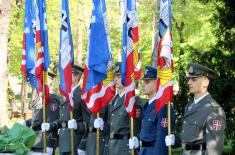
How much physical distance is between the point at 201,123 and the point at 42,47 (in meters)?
4.17

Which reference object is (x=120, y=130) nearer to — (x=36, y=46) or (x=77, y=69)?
(x=77, y=69)

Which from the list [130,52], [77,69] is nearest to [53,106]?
[77,69]

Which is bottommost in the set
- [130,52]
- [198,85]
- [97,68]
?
[198,85]

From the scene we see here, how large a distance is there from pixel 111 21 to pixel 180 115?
25119mm

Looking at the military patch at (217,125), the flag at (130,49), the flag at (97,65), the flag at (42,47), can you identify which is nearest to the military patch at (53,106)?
the flag at (42,47)

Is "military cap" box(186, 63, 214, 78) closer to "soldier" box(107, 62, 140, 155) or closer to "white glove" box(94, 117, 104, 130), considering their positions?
"soldier" box(107, 62, 140, 155)

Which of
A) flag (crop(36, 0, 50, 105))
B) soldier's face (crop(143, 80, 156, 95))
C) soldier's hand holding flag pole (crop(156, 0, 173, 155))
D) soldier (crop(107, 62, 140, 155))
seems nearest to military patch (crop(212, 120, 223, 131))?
soldier's hand holding flag pole (crop(156, 0, 173, 155))

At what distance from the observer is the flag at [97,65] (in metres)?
8.17

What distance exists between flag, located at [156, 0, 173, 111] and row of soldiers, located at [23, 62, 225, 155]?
249mm

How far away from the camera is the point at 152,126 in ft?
22.9

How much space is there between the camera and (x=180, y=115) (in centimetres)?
1261

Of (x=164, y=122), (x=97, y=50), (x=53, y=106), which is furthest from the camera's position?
(x=53, y=106)

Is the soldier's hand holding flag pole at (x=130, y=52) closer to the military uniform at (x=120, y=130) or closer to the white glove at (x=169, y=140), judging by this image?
the military uniform at (x=120, y=130)

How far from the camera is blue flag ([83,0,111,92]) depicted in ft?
26.8
